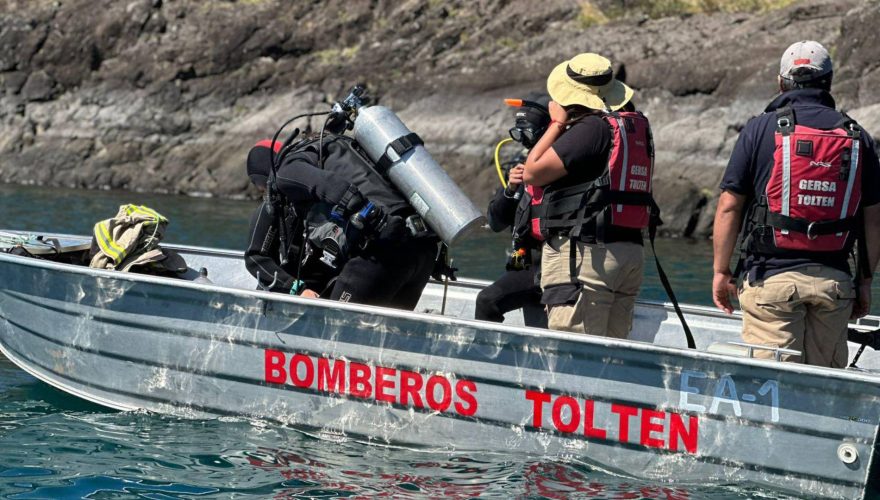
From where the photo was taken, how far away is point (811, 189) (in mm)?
4738

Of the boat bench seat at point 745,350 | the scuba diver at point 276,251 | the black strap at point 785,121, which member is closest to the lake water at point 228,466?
the boat bench seat at point 745,350

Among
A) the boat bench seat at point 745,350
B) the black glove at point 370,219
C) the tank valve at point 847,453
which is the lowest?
the tank valve at point 847,453

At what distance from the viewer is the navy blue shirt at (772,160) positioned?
15.7 ft

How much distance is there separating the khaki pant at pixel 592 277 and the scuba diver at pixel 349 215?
0.74m

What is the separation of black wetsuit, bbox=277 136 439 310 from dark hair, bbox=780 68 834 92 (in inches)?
76.5

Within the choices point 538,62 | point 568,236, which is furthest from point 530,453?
point 538,62

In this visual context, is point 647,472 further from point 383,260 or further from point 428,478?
point 383,260

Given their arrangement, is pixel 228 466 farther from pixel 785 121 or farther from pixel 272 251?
pixel 785 121

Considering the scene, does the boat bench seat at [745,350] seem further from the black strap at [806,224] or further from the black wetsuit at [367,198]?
the black wetsuit at [367,198]

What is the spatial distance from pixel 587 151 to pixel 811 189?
0.99 meters

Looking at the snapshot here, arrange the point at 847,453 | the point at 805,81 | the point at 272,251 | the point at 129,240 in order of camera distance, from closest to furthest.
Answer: the point at 847,453, the point at 805,81, the point at 272,251, the point at 129,240

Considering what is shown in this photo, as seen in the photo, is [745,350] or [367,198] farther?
[367,198]

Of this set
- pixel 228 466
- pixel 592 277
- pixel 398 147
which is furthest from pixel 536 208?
pixel 228 466

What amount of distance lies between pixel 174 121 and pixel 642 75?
34.3ft
